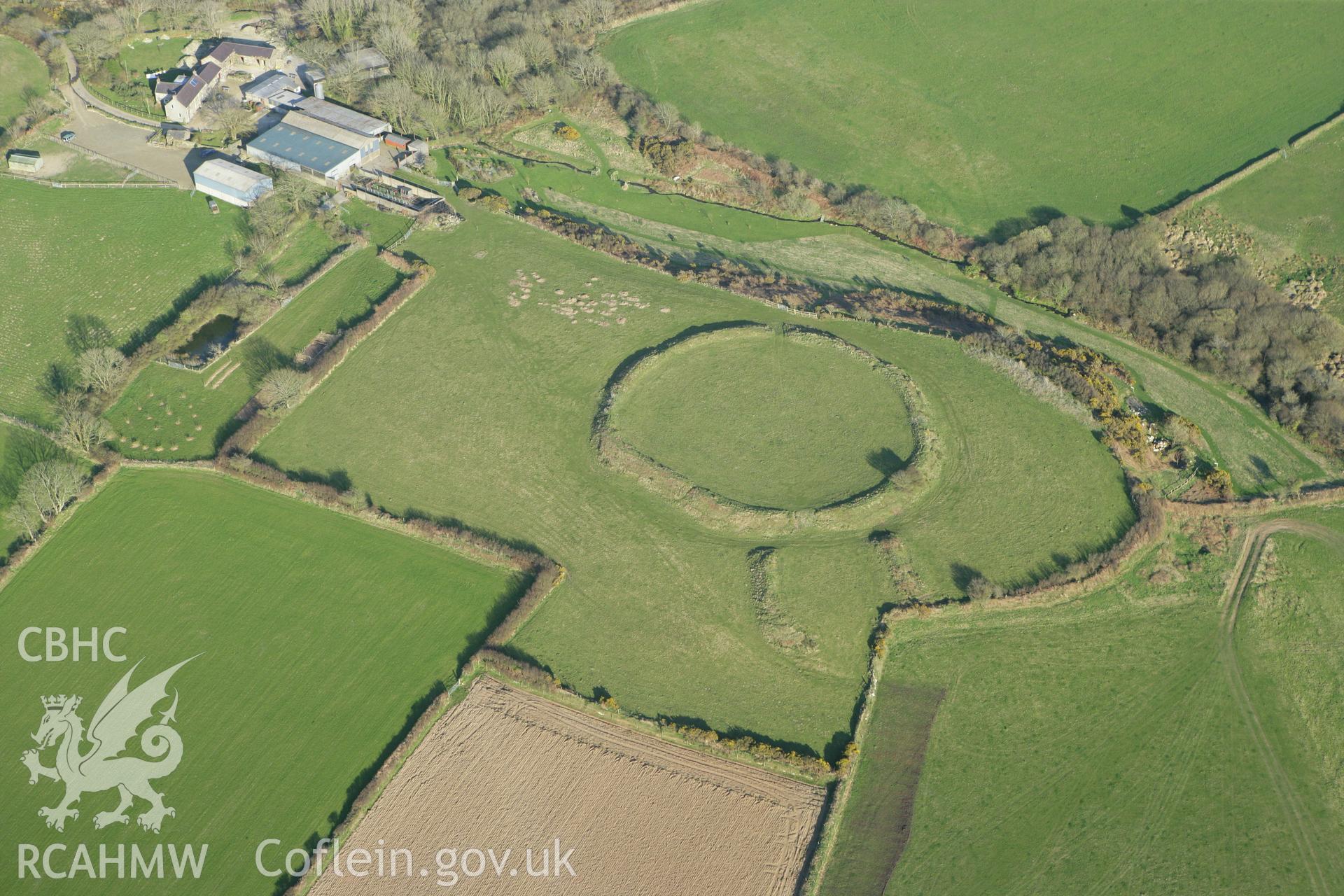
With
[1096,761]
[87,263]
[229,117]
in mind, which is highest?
[229,117]

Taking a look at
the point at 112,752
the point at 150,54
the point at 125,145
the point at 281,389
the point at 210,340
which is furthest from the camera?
the point at 150,54

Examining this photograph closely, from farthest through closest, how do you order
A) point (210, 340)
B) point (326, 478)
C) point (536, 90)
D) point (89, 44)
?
point (89, 44) → point (536, 90) → point (210, 340) → point (326, 478)

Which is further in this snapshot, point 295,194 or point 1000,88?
point 1000,88

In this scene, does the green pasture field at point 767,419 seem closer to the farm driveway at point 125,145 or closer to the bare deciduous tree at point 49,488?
the bare deciduous tree at point 49,488

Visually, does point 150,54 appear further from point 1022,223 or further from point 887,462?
point 1022,223

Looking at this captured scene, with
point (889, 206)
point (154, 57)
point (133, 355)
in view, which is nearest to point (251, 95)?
point (154, 57)

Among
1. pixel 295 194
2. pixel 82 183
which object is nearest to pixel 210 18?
pixel 82 183

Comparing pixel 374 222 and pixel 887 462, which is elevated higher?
pixel 374 222
